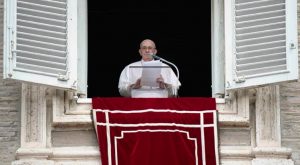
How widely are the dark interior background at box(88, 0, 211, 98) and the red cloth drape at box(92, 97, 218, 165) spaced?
9.24ft

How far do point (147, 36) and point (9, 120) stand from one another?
13.5ft

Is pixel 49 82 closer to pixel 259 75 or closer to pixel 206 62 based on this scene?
pixel 259 75

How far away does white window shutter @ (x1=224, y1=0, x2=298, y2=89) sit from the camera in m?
10.7

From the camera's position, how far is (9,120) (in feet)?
35.9

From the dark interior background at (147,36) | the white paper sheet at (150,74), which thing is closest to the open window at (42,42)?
the white paper sheet at (150,74)

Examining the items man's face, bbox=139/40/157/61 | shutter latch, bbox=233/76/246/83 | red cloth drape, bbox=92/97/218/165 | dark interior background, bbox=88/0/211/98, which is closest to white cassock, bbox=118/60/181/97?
man's face, bbox=139/40/157/61

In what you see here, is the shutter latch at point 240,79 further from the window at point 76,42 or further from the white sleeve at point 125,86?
the white sleeve at point 125,86

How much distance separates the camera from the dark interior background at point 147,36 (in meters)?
14.0

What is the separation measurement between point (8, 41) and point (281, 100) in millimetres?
2431

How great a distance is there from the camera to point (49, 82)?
10.7 metres

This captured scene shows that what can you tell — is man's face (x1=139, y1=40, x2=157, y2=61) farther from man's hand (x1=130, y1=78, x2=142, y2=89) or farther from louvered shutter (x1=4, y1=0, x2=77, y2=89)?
louvered shutter (x1=4, y1=0, x2=77, y2=89)

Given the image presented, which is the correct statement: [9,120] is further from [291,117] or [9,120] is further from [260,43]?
[291,117]

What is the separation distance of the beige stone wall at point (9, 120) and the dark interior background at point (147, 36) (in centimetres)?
257

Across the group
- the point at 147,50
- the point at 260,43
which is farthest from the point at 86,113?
the point at 260,43
